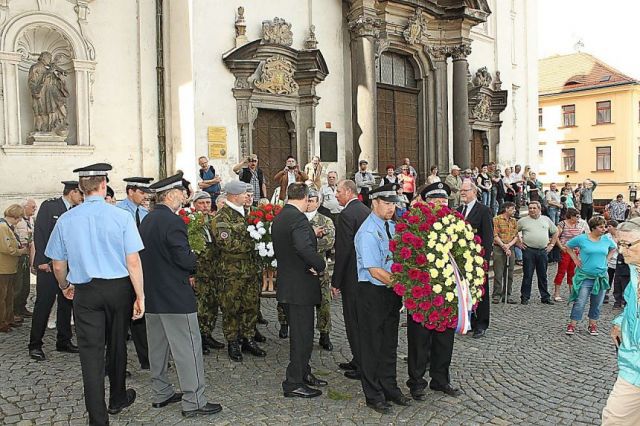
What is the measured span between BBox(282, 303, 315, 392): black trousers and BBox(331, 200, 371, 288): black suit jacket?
44cm

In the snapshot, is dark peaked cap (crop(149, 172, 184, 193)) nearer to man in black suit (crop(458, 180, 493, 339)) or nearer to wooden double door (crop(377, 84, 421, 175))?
man in black suit (crop(458, 180, 493, 339))

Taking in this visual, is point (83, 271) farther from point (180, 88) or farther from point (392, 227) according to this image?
point (180, 88)

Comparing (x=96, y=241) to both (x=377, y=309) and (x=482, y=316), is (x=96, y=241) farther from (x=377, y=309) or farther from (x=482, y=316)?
(x=482, y=316)

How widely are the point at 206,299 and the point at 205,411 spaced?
226 centimetres

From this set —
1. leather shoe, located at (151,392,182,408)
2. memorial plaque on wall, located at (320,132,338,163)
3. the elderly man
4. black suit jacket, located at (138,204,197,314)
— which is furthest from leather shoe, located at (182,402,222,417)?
memorial plaque on wall, located at (320,132,338,163)

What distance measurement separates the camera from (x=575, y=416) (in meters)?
5.48

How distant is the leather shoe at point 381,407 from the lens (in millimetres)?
5516

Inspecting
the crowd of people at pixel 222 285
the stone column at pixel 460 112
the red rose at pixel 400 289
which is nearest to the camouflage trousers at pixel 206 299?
the crowd of people at pixel 222 285

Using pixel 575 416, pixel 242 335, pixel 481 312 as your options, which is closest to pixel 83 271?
pixel 242 335

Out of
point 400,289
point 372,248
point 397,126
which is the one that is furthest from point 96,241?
point 397,126

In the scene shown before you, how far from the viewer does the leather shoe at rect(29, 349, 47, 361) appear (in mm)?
7059

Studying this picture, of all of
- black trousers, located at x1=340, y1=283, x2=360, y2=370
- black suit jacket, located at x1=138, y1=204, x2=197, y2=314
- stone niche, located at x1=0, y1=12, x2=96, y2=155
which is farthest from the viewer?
stone niche, located at x1=0, y1=12, x2=96, y2=155

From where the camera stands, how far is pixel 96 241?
4.90 m

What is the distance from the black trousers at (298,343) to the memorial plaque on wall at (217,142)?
8748 mm
